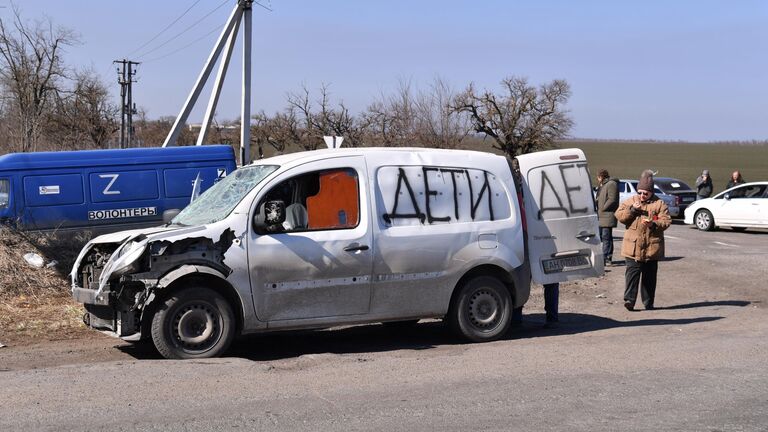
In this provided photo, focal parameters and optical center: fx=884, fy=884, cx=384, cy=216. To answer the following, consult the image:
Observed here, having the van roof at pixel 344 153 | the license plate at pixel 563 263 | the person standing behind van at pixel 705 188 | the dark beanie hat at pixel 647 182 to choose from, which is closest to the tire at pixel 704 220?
the person standing behind van at pixel 705 188

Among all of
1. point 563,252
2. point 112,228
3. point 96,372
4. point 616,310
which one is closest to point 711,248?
point 616,310

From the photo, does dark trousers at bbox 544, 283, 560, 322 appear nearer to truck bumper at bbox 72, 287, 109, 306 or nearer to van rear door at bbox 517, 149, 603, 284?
van rear door at bbox 517, 149, 603, 284

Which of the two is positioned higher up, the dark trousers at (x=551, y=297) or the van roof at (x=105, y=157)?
the van roof at (x=105, y=157)

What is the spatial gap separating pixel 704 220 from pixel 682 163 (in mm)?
60993

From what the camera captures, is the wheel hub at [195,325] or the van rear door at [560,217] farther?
the van rear door at [560,217]

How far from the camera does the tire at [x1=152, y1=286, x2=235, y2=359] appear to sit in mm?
8055

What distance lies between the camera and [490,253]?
9406mm

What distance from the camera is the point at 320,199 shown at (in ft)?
28.8

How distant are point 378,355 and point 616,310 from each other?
16.7 feet

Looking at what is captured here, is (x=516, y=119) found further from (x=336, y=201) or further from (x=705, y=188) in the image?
(x=336, y=201)

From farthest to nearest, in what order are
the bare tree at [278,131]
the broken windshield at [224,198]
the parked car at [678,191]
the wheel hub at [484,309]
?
1. the bare tree at [278,131]
2. the parked car at [678,191]
3. the wheel hub at [484,309]
4. the broken windshield at [224,198]

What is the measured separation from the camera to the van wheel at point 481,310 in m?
9.42

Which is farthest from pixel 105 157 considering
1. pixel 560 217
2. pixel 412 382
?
pixel 412 382

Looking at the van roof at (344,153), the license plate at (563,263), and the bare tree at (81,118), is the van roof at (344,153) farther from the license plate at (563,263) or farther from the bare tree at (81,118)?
the bare tree at (81,118)
